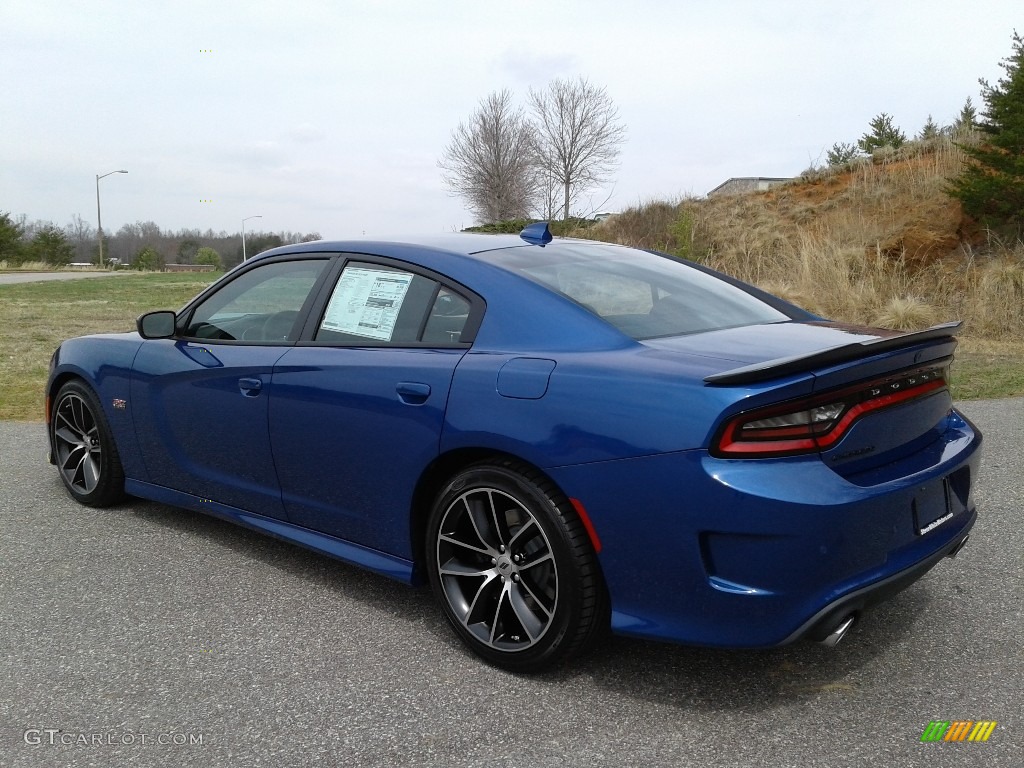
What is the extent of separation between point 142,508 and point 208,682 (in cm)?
223

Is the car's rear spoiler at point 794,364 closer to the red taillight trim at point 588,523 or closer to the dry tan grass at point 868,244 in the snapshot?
the red taillight trim at point 588,523

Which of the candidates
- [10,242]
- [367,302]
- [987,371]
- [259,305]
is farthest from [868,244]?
[10,242]

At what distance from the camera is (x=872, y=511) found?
251 cm

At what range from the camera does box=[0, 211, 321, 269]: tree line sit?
193ft

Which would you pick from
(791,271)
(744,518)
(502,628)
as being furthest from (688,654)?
(791,271)

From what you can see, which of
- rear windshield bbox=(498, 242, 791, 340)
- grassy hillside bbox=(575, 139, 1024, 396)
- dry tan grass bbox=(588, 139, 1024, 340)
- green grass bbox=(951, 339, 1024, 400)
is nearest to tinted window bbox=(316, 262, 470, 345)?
rear windshield bbox=(498, 242, 791, 340)

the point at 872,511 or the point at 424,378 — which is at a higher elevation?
the point at 424,378

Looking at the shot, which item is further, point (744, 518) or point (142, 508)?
point (142, 508)

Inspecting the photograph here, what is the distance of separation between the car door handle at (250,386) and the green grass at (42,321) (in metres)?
5.07

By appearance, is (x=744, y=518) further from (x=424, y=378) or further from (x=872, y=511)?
(x=424, y=378)

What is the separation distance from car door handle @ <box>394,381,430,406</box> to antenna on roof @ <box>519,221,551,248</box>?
3.09ft

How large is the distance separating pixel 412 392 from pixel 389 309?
0.46 m

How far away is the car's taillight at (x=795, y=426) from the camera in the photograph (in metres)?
2.43

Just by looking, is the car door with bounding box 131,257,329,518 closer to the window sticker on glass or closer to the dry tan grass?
the window sticker on glass
